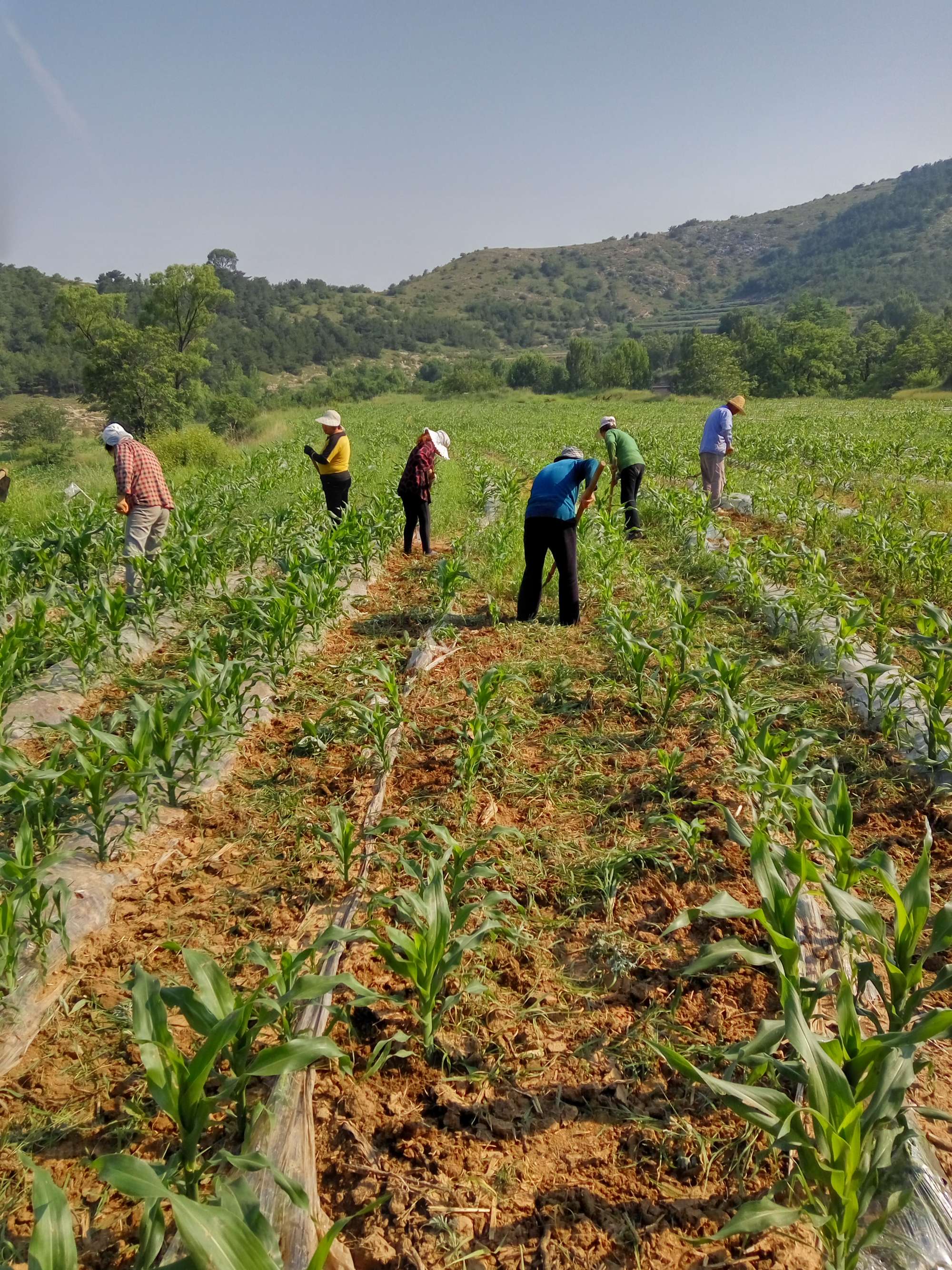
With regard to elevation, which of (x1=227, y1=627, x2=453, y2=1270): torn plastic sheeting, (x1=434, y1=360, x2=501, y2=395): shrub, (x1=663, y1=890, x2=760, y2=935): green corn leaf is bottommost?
(x1=227, y1=627, x2=453, y2=1270): torn plastic sheeting

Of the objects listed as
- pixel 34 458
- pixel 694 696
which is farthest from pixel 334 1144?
pixel 34 458

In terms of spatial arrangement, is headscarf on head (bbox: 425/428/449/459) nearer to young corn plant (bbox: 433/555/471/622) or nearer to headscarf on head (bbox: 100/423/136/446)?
young corn plant (bbox: 433/555/471/622)

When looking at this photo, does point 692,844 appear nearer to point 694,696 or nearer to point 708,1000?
point 708,1000

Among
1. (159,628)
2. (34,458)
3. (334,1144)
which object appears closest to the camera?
(334,1144)

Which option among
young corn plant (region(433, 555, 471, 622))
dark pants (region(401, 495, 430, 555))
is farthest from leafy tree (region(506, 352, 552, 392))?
young corn plant (region(433, 555, 471, 622))

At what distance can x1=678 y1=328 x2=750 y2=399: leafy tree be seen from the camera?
55.1 meters

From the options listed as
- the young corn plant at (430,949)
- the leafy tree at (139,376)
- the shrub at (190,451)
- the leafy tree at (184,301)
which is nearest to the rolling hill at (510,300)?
the leafy tree at (184,301)

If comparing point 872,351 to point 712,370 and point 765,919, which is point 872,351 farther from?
point 765,919

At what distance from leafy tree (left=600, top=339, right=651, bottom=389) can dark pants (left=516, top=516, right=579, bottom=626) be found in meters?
66.4

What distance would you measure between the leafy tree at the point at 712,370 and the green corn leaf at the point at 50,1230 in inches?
2334

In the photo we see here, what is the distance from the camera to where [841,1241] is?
1502 millimetres

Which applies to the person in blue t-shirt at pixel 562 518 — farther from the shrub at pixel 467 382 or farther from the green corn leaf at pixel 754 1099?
the shrub at pixel 467 382

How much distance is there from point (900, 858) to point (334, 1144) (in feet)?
8.63

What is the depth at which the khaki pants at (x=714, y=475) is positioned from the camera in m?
10.0
